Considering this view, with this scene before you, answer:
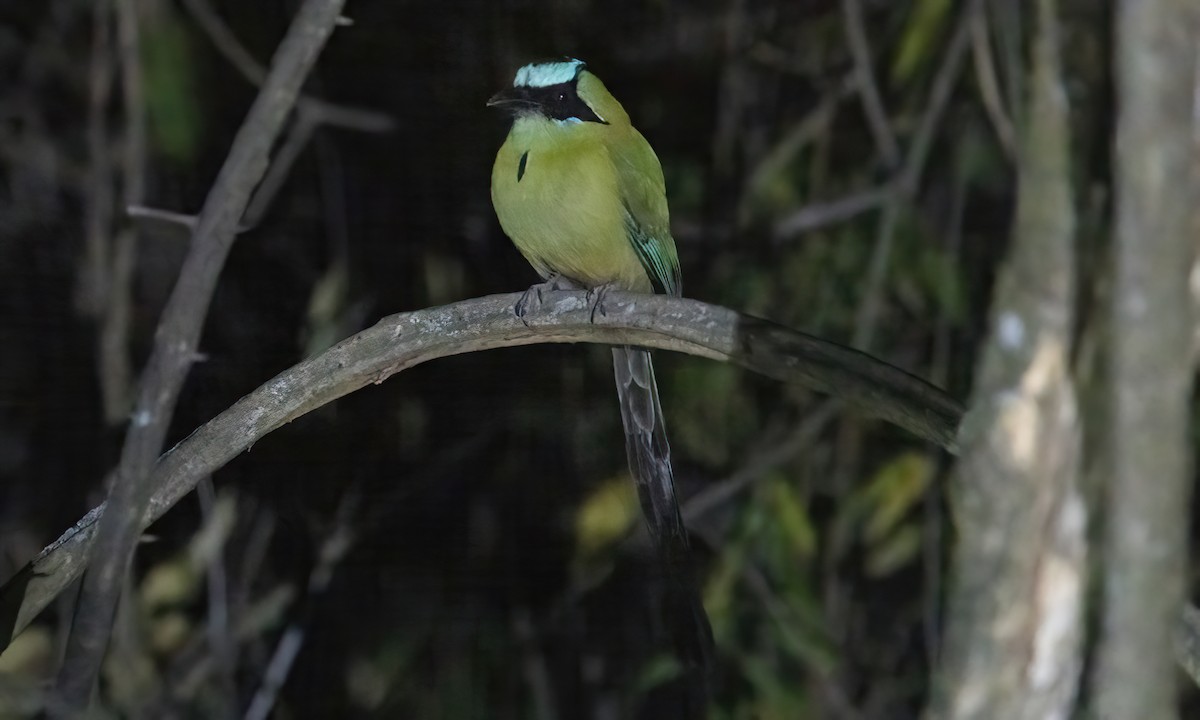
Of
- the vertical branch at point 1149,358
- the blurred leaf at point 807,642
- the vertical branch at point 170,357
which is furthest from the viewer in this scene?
the blurred leaf at point 807,642

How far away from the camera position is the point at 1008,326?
26.3 inches

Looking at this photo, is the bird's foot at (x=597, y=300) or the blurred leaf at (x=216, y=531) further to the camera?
the blurred leaf at (x=216, y=531)

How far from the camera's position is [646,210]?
1.37m

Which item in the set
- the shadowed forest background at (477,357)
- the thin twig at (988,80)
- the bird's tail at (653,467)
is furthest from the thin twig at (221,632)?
the thin twig at (988,80)

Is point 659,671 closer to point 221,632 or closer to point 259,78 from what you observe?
point 221,632

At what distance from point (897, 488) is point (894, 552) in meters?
0.09

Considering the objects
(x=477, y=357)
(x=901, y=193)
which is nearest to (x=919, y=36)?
(x=901, y=193)

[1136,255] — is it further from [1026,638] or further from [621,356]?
[621,356]

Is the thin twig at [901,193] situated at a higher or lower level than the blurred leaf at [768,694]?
higher

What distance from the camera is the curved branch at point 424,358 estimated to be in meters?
1.04

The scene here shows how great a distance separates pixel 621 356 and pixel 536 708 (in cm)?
51

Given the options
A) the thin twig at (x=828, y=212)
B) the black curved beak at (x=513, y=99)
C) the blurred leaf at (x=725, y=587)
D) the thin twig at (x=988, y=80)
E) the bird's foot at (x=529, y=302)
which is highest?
the thin twig at (x=988, y=80)

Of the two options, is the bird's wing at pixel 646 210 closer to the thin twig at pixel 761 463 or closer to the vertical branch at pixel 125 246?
the thin twig at pixel 761 463

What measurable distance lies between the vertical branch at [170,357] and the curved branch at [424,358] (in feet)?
0.17
